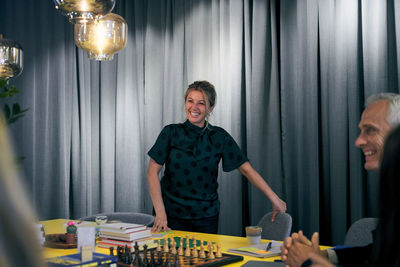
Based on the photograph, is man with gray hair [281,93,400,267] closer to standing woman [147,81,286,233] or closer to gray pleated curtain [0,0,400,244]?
standing woman [147,81,286,233]

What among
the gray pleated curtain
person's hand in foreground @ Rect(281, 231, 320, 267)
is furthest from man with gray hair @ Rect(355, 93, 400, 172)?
the gray pleated curtain

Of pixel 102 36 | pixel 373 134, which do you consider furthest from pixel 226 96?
pixel 373 134

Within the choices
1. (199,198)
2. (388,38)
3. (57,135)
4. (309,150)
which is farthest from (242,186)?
(57,135)

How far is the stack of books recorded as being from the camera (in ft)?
7.71

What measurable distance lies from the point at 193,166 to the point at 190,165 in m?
0.02

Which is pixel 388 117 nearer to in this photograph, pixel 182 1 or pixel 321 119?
pixel 321 119

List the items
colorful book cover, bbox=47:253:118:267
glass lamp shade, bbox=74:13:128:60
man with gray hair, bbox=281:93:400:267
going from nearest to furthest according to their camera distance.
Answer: colorful book cover, bbox=47:253:118:267
man with gray hair, bbox=281:93:400:267
glass lamp shade, bbox=74:13:128:60

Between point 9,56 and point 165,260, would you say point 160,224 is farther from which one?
point 9,56

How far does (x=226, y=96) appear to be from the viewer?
4.28 metres

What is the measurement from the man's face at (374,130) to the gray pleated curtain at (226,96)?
1494mm

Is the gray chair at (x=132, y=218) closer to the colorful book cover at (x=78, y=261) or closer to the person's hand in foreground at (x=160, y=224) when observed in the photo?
the person's hand in foreground at (x=160, y=224)

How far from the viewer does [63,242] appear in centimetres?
244

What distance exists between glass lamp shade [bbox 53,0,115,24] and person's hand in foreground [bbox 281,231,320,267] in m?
1.38

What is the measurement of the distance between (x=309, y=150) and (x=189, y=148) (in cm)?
114
